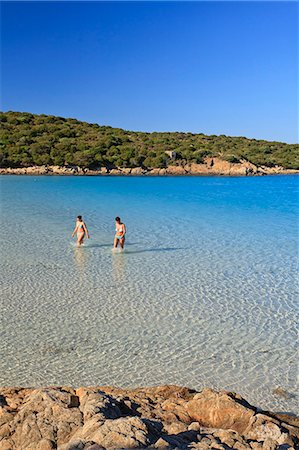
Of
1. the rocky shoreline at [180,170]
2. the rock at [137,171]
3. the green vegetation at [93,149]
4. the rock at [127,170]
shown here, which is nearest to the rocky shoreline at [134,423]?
the rocky shoreline at [180,170]

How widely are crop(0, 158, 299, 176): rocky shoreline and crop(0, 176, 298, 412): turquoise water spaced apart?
26.6m

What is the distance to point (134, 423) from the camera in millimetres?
2510

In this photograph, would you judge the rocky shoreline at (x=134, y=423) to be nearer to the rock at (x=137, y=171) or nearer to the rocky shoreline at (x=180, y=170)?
the rocky shoreline at (x=180, y=170)

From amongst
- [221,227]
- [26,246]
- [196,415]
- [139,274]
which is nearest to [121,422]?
[196,415]

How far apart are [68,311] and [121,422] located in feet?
13.7

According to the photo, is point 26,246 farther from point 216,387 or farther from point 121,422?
point 121,422

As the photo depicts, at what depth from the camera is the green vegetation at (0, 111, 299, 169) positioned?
137 feet

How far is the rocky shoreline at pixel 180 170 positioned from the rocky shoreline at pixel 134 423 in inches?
1481

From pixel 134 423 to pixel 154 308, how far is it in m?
4.31

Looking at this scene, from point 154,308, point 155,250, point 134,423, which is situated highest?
point 134,423

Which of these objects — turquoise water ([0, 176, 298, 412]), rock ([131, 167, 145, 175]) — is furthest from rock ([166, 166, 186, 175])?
turquoise water ([0, 176, 298, 412])

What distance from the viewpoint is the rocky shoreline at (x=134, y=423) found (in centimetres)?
242

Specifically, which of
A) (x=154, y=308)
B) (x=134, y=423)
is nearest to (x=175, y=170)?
(x=154, y=308)

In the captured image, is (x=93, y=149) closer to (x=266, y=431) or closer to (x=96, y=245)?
(x=96, y=245)
